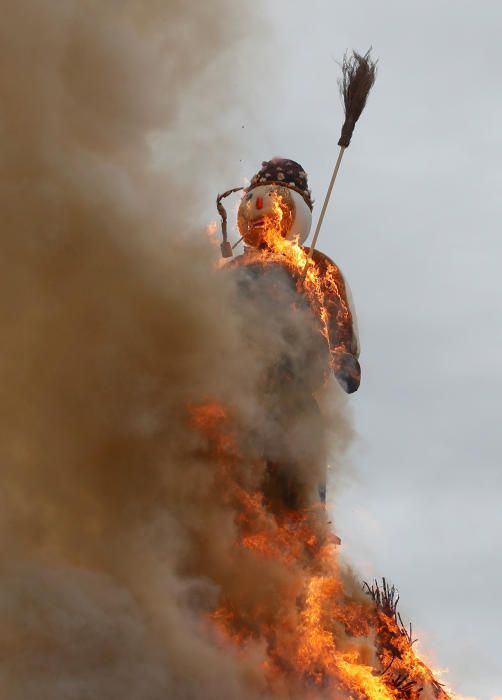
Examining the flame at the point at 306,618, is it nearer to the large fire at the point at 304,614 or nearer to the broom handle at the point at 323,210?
the large fire at the point at 304,614

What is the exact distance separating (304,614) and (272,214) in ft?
18.5

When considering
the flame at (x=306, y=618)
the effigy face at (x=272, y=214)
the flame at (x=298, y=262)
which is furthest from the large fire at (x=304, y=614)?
the effigy face at (x=272, y=214)

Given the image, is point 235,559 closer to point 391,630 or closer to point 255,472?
point 255,472

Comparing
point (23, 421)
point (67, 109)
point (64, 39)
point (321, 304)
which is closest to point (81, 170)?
point (67, 109)

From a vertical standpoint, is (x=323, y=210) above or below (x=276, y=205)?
below

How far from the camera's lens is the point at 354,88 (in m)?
14.3

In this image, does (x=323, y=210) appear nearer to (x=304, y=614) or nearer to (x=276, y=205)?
(x=276, y=205)

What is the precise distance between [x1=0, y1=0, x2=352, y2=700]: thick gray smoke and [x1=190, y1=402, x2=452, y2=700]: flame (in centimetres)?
24

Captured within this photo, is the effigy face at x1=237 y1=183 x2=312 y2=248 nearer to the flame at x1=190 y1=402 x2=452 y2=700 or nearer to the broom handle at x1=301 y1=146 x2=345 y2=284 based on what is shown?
the broom handle at x1=301 y1=146 x2=345 y2=284

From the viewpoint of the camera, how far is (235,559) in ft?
41.5

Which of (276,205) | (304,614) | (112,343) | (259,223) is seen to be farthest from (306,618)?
(276,205)

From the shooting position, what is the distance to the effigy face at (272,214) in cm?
1516

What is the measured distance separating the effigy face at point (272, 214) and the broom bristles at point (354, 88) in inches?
48.9

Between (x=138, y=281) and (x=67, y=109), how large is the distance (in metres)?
2.17
